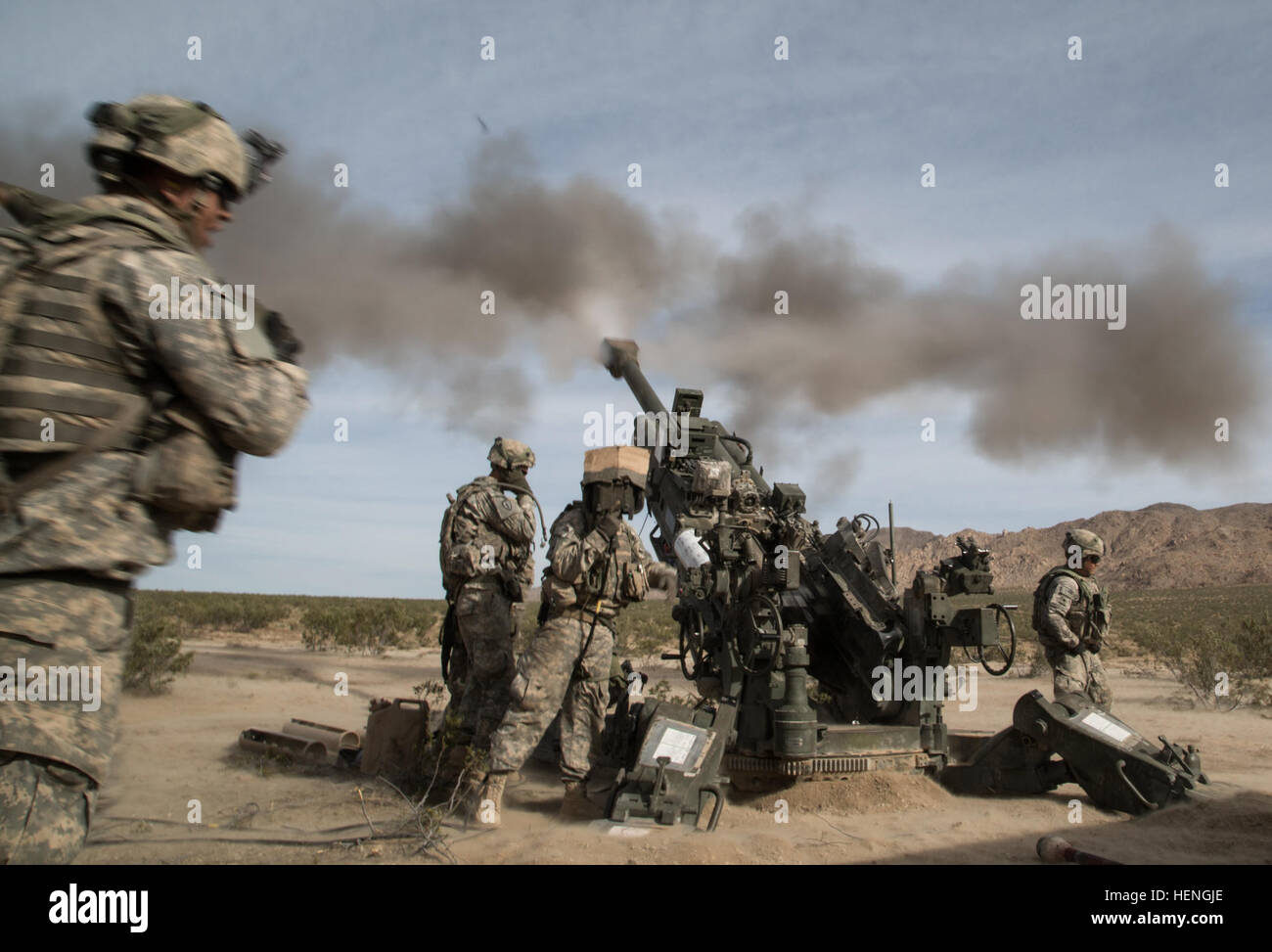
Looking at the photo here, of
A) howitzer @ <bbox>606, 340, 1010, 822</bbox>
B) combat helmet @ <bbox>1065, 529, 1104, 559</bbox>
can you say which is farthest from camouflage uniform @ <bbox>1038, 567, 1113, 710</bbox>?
howitzer @ <bbox>606, 340, 1010, 822</bbox>

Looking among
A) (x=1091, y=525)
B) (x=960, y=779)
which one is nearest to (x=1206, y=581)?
(x=1091, y=525)

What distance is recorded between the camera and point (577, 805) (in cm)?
529

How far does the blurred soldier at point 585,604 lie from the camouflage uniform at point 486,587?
597 millimetres

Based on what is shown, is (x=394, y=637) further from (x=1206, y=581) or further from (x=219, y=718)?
(x=1206, y=581)

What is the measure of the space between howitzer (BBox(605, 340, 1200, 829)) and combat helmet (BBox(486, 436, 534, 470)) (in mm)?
1371

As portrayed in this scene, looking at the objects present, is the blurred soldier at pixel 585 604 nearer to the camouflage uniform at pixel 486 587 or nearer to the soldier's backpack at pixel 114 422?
the camouflage uniform at pixel 486 587

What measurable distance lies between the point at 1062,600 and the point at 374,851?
5363mm

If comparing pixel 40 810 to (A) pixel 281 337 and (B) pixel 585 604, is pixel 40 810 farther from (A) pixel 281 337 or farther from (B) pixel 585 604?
(B) pixel 585 604

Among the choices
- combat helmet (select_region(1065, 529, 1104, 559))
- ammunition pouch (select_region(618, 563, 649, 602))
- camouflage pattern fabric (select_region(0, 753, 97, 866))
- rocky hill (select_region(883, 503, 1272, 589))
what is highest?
combat helmet (select_region(1065, 529, 1104, 559))

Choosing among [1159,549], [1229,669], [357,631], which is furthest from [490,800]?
[1159,549]

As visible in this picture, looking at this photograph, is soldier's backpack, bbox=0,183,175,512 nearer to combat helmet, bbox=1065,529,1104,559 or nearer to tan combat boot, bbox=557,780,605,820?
tan combat boot, bbox=557,780,605,820

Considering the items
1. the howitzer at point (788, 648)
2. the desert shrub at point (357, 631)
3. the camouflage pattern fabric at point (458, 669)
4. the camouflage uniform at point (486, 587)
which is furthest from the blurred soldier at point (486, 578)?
the desert shrub at point (357, 631)

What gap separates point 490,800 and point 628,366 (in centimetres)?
536

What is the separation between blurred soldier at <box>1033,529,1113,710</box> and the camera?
22.8ft
